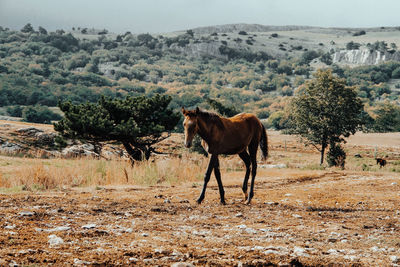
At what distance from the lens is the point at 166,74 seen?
6176 inches

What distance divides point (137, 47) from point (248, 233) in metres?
182

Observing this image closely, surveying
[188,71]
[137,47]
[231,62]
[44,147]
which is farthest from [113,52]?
[44,147]

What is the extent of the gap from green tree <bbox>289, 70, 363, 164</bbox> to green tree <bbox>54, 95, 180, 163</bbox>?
58.7 feet

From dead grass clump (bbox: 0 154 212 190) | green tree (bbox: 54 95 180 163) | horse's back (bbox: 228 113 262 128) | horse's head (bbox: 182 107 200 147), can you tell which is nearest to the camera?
horse's head (bbox: 182 107 200 147)

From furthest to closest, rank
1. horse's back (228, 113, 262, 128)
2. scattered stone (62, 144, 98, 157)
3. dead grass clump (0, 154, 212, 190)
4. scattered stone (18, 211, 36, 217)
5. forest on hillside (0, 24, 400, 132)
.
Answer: forest on hillside (0, 24, 400, 132), scattered stone (62, 144, 98, 157), dead grass clump (0, 154, 212, 190), horse's back (228, 113, 262, 128), scattered stone (18, 211, 36, 217)

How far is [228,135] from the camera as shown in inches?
367

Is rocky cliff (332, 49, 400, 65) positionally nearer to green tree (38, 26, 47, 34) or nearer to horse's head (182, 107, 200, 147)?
green tree (38, 26, 47, 34)

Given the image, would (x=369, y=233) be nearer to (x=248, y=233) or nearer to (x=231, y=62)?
(x=248, y=233)

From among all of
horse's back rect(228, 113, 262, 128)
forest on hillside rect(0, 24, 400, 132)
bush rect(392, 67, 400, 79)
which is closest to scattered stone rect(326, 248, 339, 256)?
horse's back rect(228, 113, 262, 128)

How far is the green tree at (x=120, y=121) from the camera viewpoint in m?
19.3

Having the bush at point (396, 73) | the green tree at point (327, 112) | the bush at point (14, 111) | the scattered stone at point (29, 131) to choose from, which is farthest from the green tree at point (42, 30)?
the scattered stone at point (29, 131)

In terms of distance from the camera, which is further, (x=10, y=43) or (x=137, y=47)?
(x=137, y=47)

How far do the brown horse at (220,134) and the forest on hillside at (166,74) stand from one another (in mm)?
68973

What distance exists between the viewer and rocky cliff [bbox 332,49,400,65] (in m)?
186
